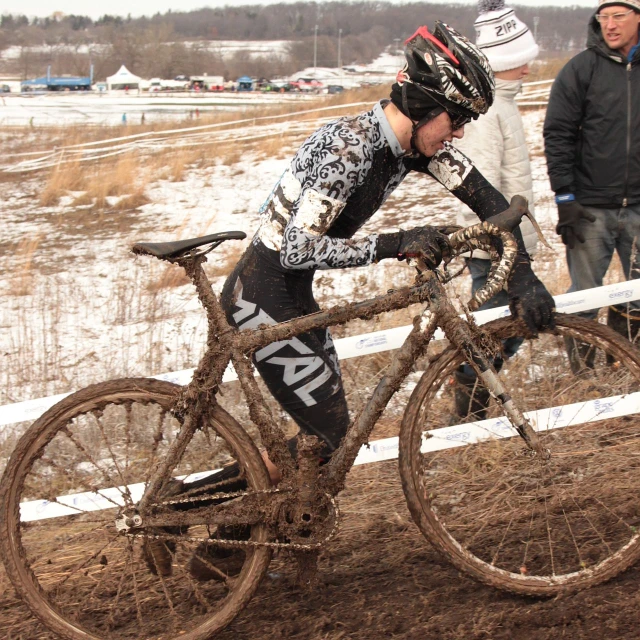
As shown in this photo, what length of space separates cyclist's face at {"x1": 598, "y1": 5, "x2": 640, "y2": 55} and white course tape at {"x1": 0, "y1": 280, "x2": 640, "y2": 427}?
134cm

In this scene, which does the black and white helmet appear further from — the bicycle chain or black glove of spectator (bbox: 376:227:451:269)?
the bicycle chain

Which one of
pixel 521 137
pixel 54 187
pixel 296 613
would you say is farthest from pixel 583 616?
pixel 54 187

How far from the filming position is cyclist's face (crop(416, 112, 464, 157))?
9.79ft

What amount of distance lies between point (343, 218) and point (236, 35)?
608 feet

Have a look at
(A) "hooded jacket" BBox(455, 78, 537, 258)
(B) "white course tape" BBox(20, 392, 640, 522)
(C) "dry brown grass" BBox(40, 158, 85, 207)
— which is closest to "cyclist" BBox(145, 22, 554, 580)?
(B) "white course tape" BBox(20, 392, 640, 522)

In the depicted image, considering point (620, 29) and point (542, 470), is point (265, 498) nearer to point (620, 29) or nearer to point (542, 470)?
point (542, 470)

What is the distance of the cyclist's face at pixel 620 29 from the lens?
454 centimetres

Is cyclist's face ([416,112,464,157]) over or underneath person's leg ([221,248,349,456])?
over

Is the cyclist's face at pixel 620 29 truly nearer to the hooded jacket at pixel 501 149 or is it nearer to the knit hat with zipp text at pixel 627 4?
the knit hat with zipp text at pixel 627 4

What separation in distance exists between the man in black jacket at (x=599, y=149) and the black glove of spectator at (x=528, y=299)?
1681 millimetres

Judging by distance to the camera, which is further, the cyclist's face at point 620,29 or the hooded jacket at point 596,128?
the hooded jacket at point 596,128

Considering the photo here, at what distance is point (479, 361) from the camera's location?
10.2 feet

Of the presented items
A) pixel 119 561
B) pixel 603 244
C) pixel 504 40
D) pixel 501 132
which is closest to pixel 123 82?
pixel 504 40

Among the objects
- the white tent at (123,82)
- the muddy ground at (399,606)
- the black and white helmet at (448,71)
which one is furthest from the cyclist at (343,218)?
the white tent at (123,82)
